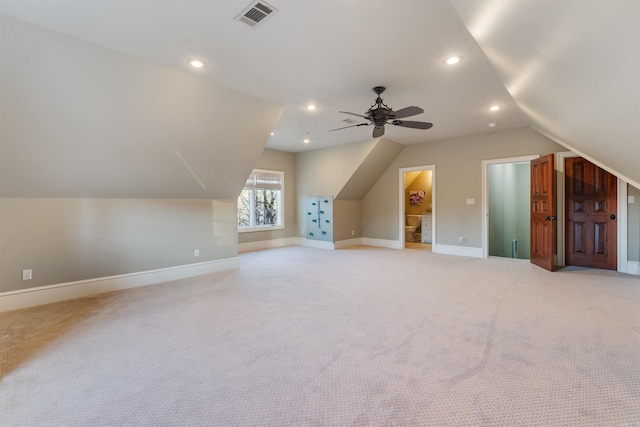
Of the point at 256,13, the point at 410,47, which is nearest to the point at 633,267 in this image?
the point at 410,47

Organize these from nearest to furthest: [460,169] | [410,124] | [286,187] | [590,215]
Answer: [410,124] < [590,215] < [460,169] < [286,187]

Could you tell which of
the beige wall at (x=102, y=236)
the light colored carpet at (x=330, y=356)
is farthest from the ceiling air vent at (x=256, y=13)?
the beige wall at (x=102, y=236)

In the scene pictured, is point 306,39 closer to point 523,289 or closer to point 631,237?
point 523,289

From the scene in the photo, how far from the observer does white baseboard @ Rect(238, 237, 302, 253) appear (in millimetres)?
7233

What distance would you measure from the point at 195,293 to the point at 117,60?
9.30ft

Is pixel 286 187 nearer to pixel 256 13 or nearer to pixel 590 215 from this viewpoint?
pixel 256 13

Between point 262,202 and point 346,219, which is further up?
point 262,202

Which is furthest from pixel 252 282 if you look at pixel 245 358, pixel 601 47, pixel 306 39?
pixel 601 47

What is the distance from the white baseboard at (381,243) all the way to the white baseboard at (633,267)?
13.4ft

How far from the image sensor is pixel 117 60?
113 inches

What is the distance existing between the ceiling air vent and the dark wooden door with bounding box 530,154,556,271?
5176 millimetres

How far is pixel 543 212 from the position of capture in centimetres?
525

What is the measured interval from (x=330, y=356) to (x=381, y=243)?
5.86 m

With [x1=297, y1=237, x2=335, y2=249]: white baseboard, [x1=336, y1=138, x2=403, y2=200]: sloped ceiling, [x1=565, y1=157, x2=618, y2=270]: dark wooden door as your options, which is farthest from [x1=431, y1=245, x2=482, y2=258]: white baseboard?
[x1=297, y1=237, x2=335, y2=249]: white baseboard
